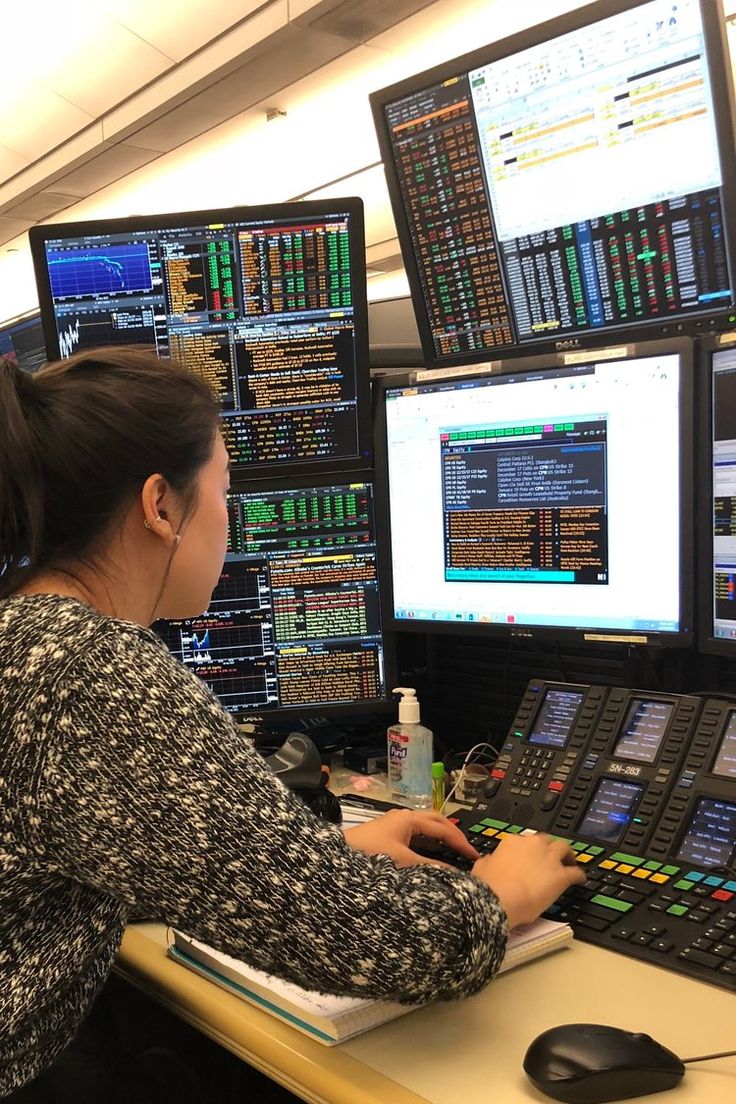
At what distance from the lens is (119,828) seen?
728 mm

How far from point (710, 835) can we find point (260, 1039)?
0.52 m

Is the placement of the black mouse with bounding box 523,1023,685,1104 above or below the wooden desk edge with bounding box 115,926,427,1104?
above

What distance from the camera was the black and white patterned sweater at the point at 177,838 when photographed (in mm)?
727

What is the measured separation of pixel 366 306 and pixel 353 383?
0.41 feet

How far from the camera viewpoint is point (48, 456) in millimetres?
917

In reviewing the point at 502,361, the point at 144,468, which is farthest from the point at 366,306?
the point at 144,468

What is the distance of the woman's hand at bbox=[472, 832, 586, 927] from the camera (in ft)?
3.03

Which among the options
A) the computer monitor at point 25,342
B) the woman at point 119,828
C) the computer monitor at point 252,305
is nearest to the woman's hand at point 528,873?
the woman at point 119,828

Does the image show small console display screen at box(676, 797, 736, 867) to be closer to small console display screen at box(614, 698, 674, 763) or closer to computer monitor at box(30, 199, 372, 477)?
small console display screen at box(614, 698, 674, 763)

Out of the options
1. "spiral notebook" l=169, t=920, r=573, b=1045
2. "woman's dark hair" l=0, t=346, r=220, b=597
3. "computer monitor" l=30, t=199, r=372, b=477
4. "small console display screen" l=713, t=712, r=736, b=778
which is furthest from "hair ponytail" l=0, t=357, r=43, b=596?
"small console display screen" l=713, t=712, r=736, b=778

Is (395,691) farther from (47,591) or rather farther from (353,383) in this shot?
(47,591)

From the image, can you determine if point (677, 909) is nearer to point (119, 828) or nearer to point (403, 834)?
point (403, 834)

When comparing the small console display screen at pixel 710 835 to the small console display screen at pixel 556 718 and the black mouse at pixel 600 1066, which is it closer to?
the small console display screen at pixel 556 718

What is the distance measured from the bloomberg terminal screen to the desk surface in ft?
2.91
